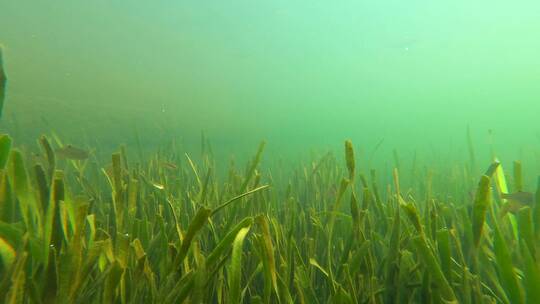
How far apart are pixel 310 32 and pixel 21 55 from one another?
39.5m

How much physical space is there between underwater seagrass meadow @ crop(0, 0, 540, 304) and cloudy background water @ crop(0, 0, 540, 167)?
0.20 meters

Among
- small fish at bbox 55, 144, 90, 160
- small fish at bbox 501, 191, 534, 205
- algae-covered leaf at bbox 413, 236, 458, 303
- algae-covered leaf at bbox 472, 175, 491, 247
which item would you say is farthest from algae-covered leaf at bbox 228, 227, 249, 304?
small fish at bbox 55, 144, 90, 160

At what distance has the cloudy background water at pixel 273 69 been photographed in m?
11.5

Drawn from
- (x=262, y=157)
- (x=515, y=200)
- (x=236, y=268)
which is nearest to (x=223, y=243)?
(x=236, y=268)

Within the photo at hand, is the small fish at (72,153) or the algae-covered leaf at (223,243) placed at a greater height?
the small fish at (72,153)

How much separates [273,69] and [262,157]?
49.7 m

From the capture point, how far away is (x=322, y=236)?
1582 mm

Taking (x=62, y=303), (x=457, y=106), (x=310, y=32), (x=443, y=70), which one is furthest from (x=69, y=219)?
(x=457, y=106)

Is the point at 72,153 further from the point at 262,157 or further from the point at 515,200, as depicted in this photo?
the point at 262,157

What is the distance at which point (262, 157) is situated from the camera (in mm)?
6816

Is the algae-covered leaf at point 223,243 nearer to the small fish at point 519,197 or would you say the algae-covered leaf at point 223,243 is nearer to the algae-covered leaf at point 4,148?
the algae-covered leaf at point 4,148

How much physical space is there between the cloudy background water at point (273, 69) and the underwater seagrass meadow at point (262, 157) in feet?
0.66

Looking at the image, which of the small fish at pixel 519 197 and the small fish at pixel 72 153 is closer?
the small fish at pixel 519 197

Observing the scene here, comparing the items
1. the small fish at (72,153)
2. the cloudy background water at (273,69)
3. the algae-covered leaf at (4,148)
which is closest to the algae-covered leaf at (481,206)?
the algae-covered leaf at (4,148)
